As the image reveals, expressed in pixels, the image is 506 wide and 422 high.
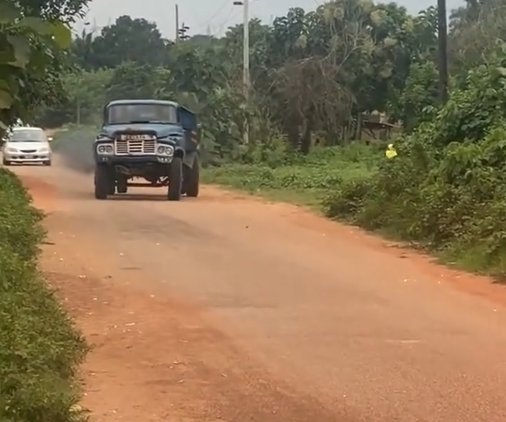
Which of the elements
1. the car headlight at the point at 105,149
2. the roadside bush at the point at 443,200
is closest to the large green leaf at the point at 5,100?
the roadside bush at the point at 443,200

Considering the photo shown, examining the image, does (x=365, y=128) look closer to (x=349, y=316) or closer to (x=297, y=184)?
(x=297, y=184)

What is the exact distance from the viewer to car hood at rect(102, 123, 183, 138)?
22422mm

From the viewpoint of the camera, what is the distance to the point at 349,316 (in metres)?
9.24

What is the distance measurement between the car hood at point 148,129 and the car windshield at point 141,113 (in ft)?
1.34

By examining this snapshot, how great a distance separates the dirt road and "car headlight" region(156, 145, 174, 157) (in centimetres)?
669

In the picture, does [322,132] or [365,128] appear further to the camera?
[365,128]

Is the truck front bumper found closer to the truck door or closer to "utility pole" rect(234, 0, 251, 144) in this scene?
the truck door

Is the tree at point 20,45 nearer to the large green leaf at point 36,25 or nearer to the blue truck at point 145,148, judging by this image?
the large green leaf at point 36,25

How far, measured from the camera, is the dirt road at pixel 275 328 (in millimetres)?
6531

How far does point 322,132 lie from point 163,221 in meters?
25.6

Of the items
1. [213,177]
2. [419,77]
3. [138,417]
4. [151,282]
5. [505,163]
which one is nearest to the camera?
[138,417]

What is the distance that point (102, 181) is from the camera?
74.6 feet

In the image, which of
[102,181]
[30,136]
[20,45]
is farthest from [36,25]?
[30,136]

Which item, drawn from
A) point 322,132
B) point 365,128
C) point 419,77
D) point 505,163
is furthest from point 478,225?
point 365,128
